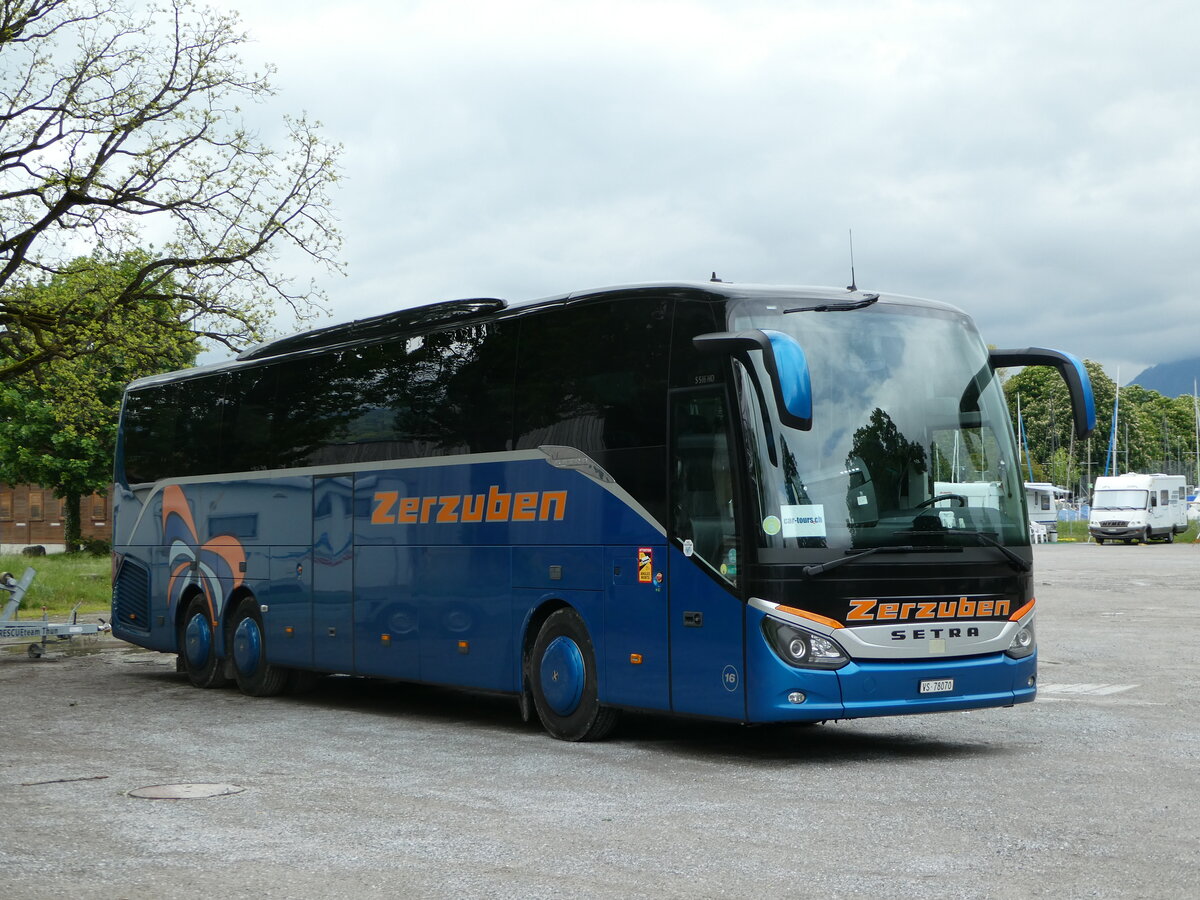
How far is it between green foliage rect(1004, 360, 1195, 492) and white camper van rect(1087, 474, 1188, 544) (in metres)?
36.9

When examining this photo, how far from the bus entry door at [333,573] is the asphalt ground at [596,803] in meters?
0.61

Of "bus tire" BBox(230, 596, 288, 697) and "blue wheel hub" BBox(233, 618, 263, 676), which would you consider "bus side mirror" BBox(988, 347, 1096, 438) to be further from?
"blue wheel hub" BBox(233, 618, 263, 676)

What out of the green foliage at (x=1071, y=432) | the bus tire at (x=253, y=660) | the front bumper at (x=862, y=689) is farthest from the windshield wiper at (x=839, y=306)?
the green foliage at (x=1071, y=432)

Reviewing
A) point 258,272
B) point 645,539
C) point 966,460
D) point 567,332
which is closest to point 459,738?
point 645,539

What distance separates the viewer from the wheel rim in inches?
710

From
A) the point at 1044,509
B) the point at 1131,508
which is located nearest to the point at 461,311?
the point at 1131,508

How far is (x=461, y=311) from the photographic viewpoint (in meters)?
14.0

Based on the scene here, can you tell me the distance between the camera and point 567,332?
40.8 feet

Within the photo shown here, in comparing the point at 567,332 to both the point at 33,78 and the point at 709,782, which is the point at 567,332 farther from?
the point at 33,78

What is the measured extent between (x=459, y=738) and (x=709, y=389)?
366 cm

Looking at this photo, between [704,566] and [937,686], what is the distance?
5.81 feet

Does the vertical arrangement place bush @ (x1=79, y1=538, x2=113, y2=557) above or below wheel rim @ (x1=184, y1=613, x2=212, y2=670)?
above

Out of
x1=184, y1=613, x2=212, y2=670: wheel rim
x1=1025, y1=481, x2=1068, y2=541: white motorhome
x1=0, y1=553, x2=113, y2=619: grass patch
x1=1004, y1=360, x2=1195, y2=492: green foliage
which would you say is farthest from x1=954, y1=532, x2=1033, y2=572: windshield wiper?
x1=1004, y1=360, x2=1195, y2=492: green foliage

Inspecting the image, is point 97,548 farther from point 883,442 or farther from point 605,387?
point 883,442
